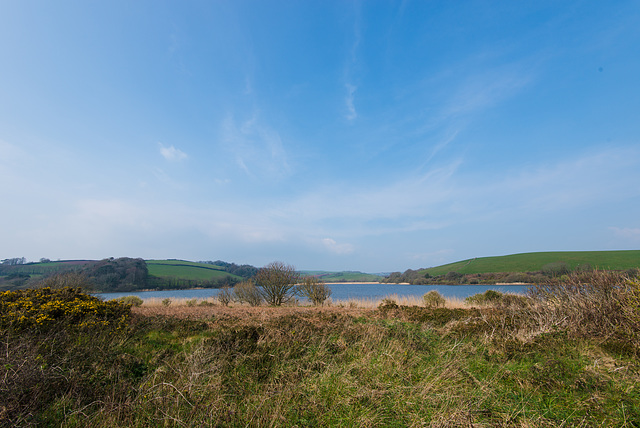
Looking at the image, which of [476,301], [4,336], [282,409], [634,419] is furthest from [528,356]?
[476,301]

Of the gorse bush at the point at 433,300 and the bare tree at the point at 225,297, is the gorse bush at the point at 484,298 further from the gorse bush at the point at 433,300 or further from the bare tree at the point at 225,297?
the bare tree at the point at 225,297

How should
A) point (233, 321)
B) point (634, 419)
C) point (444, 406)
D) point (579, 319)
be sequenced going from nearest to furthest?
point (634, 419) → point (444, 406) → point (579, 319) → point (233, 321)

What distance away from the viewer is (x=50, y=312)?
825 cm

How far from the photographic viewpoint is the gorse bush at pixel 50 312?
7.32m

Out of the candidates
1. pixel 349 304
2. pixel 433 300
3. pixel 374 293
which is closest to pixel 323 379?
pixel 349 304

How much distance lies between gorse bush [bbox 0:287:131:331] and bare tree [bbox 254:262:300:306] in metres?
11.1

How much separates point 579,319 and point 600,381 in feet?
13.3

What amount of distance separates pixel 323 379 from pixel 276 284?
1641cm

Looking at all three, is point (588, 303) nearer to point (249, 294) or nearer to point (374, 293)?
point (249, 294)

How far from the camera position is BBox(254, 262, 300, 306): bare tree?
68.8 feet

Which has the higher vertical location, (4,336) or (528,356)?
(4,336)

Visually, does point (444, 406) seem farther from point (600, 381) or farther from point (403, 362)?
point (600, 381)

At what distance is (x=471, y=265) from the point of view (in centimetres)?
9050

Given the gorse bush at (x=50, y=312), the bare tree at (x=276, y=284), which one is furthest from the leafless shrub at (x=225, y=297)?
the gorse bush at (x=50, y=312)
